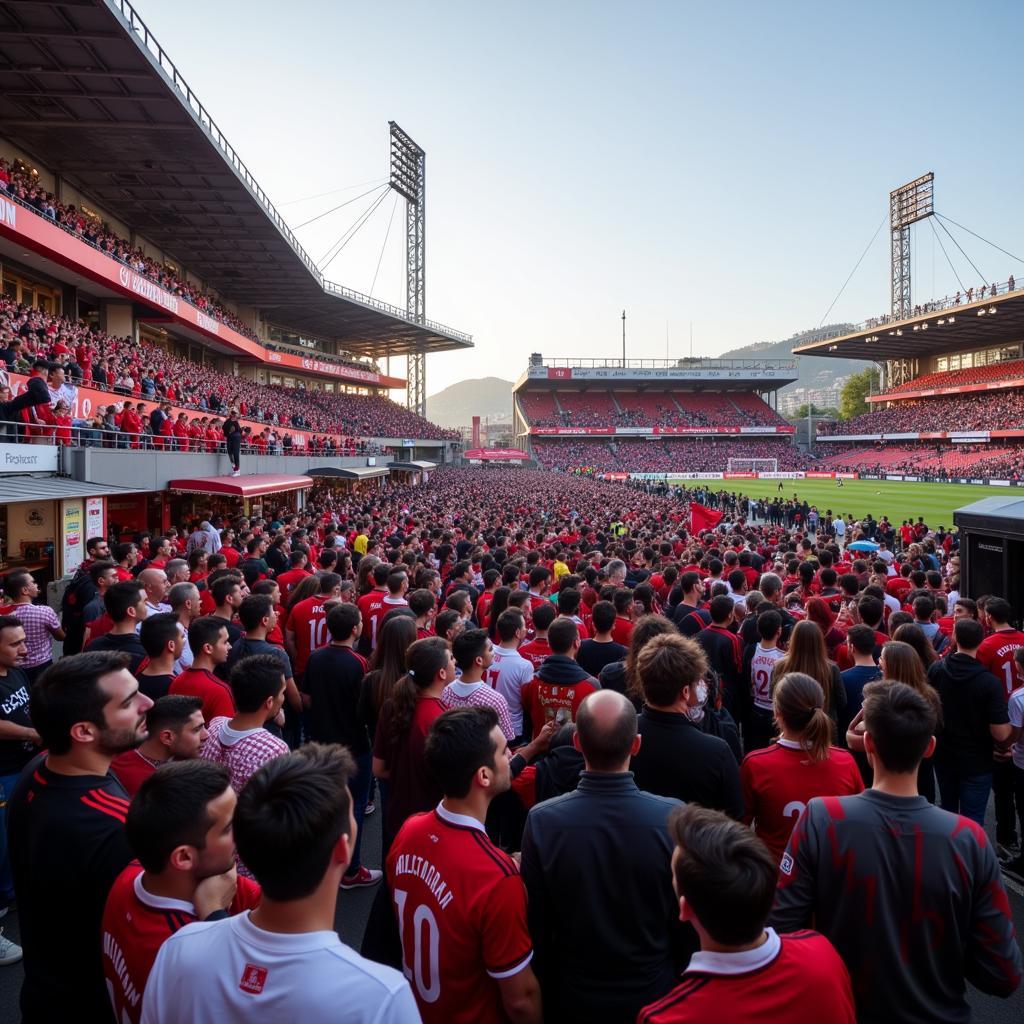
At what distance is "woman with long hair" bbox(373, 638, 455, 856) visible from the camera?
3602 millimetres

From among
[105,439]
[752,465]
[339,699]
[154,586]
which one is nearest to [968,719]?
[339,699]

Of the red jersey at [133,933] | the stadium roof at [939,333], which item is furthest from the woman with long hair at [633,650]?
the stadium roof at [939,333]

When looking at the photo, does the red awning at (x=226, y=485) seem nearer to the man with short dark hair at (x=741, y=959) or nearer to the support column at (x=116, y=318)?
the support column at (x=116, y=318)

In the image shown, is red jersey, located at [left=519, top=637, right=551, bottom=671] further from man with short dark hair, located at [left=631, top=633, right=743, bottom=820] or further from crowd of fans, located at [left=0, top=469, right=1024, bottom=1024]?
man with short dark hair, located at [left=631, top=633, right=743, bottom=820]

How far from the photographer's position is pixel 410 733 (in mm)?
3658

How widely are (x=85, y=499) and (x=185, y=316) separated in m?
19.2

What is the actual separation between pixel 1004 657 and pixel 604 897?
15.2ft

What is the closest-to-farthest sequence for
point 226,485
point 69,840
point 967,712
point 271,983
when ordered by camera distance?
point 271,983 → point 69,840 → point 967,712 → point 226,485

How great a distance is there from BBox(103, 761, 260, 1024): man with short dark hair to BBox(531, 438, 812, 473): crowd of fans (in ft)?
211

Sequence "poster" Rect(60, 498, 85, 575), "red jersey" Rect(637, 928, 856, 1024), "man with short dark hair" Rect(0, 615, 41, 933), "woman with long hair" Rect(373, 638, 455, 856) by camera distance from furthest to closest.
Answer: "poster" Rect(60, 498, 85, 575)
"man with short dark hair" Rect(0, 615, 41, 933)
"woman with long hair" Rect(373, 638, 455, 856)
"red jersey" Rect(637, 928, 856, 1024)

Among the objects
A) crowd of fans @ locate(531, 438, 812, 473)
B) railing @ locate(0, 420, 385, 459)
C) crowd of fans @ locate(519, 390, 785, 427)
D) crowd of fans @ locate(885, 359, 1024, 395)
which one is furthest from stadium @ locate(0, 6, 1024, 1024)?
crowd of fans @ locate(519, 390, 785, 427)

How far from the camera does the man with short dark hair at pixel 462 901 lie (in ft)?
6.85

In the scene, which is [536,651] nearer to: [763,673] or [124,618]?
[763,673]

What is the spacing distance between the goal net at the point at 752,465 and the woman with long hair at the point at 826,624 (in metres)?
60.8
